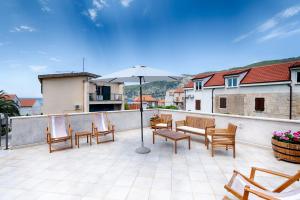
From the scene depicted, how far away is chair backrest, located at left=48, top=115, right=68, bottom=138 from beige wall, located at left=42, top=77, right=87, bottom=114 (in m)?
15.5

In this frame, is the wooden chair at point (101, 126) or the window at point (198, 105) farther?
the window at point (198, 105)

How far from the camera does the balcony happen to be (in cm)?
281

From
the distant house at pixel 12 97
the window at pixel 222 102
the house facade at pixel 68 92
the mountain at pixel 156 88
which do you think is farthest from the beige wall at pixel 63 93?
the mountain at pixel 156 88

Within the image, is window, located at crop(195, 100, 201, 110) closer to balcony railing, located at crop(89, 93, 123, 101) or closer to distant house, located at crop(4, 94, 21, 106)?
balcony railing, located at crop(89, 93, 123, 101)

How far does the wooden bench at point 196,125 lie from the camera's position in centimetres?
556

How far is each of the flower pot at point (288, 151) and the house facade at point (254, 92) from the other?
14.7 m

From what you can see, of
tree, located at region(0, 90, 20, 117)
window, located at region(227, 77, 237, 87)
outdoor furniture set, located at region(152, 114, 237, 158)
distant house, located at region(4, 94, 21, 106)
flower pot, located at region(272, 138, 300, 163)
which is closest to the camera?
flower pot, located at region(272, 138, 300, 163)

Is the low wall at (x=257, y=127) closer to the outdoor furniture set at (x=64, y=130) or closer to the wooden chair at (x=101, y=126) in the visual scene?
the wooden chair at (x=101, y=126)

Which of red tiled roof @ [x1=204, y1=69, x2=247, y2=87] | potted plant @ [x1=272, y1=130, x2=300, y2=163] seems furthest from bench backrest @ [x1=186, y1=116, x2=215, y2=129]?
red tiled roof @ [x1=204, y1=69, x2=247, y2=87]

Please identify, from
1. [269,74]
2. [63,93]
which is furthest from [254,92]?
Result: [63,93]

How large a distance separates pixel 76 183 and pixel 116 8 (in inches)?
532

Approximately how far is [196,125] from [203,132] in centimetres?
76

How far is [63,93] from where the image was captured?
19.7 meters

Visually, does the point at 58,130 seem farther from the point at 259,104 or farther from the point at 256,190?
the point at 259,104
